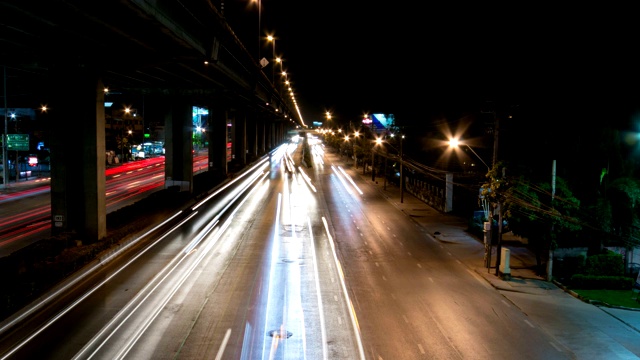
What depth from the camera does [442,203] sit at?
4356 cm

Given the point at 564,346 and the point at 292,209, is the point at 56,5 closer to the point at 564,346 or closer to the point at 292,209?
the point at 564,346

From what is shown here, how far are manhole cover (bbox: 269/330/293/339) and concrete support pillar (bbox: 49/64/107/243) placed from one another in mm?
14922

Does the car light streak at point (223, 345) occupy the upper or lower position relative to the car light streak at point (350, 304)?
upper

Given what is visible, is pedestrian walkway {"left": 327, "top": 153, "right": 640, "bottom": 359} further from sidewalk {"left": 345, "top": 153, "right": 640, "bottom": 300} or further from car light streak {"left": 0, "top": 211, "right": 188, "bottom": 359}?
car light streak {"left": 0, "top": 211, "right": 188, "bottom": 359}

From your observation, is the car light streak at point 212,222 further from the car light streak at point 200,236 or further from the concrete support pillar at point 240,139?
the concrete support pillar at point 240,139

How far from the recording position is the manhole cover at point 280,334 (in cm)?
1455

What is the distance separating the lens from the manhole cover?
1455cm

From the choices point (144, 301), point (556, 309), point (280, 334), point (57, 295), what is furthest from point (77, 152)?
point (556, 309)

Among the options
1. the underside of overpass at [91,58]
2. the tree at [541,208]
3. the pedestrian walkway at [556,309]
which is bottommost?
the pedestrian walkway at [556,309]

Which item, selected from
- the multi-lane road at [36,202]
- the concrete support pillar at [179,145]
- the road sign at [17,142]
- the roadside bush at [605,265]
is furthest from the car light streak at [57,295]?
the road sign at [17,142]

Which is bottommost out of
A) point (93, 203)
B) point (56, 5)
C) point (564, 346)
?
point (564, 346)

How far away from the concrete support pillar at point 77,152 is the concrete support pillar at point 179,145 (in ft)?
66.3

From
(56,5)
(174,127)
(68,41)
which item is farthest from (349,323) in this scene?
(174,127)

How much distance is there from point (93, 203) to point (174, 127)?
932 inches
